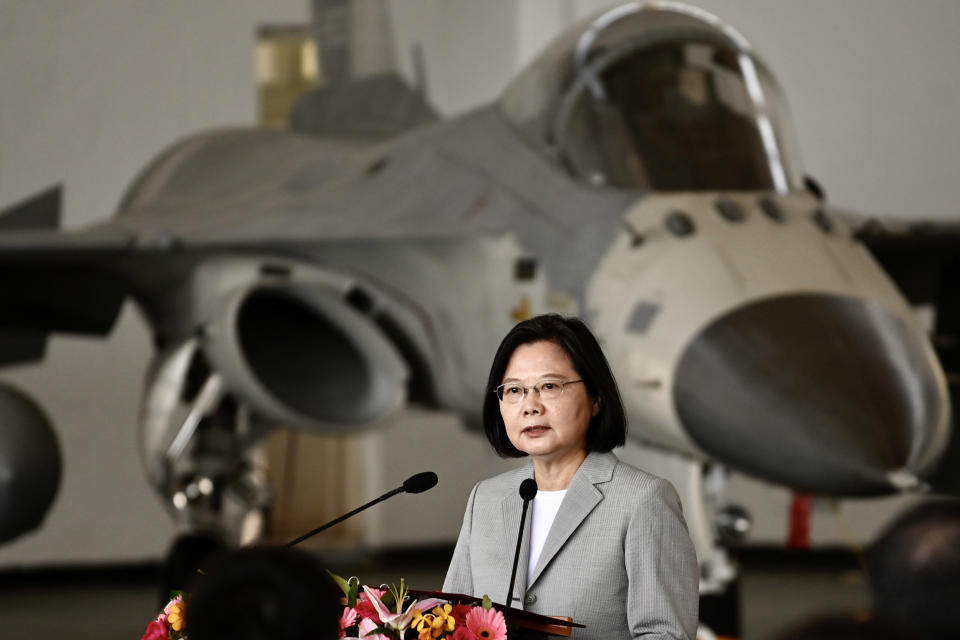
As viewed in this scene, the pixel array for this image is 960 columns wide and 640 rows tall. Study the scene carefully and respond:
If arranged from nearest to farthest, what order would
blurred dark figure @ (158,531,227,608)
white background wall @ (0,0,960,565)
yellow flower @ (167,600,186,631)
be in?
yellow flower @ (167,600,186,631), blurred dark figure @ (158,531,227,608), white background wall @ (0,0,960,565)

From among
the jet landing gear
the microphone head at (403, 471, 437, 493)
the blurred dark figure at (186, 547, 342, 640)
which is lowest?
the jet landing gear

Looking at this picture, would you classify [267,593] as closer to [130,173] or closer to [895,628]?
[895,628]

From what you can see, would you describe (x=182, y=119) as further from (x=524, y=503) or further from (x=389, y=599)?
(x=389, y=599)

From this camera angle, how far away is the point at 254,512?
5195 mm

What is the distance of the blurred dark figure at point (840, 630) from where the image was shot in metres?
0.47

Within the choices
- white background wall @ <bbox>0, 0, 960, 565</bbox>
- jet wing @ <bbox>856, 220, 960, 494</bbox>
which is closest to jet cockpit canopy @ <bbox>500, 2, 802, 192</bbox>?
jet wing @ <bbox>856, 220, 960, 494</bbox>

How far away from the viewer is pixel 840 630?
0.48 meters

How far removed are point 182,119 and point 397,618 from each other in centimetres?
727

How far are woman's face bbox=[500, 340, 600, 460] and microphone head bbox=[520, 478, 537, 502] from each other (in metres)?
0.03

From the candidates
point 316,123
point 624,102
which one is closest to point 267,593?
point 624,102

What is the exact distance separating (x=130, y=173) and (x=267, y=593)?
7545 mm

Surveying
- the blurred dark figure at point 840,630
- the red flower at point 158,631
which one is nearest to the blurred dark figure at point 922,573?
the blurred dark figure at point 840,630

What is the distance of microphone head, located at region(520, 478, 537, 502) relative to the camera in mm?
1097

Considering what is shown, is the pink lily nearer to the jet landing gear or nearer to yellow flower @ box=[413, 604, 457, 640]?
yellow flower @ box=[413, 604, 457, 640]
